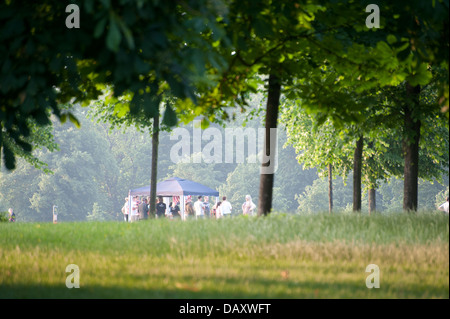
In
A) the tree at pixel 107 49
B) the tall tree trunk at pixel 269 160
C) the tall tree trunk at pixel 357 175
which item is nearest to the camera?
the tree at pixel 107 49

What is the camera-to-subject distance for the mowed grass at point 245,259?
593cm

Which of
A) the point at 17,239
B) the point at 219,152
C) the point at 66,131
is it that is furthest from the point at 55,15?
the point at 219,152

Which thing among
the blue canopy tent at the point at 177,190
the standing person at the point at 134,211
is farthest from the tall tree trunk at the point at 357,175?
the blue canopy tent at the point at 177,190

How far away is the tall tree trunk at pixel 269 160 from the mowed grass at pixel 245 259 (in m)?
0.87

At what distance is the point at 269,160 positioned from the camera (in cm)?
1017

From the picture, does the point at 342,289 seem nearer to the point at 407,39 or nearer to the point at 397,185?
the point at 407,39

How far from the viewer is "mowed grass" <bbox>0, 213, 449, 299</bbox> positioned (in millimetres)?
5930

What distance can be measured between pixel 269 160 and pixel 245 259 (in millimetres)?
3255

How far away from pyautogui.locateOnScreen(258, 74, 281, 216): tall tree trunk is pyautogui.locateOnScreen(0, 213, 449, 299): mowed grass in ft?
2.87

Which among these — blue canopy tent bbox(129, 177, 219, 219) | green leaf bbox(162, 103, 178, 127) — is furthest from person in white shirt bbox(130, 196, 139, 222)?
green leaf bbox(162, 103, 178, 127)

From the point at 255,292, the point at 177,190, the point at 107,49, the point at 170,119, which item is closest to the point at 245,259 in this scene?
the point at 255,292

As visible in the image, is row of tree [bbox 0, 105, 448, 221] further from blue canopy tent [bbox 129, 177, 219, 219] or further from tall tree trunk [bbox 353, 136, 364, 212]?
tall tree trunk [bbox 353, 136, 364, 212]

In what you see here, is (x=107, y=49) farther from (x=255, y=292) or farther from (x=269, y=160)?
(x=269, y=160)

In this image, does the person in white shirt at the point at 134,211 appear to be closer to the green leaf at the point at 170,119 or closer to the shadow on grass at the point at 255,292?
the shadow on grass at the point at 255,292
